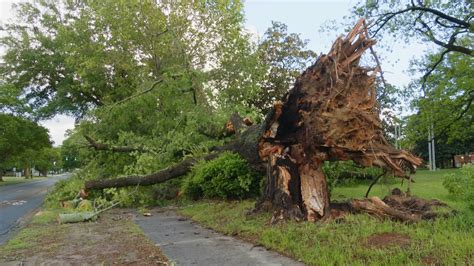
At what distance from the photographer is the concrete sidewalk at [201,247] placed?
17.9ft

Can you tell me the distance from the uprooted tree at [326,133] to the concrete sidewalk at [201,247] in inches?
47.8

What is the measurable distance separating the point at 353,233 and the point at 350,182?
8084mm

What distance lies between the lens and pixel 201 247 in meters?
6.51

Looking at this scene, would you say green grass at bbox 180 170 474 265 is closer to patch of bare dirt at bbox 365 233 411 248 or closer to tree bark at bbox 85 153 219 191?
patch of bare dirt at bbox 365 233 411 248

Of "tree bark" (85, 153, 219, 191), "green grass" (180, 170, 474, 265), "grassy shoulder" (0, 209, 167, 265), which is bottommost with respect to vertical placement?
"grassy shoulder" (0, 209, 167, 265)

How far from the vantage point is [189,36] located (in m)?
17.7

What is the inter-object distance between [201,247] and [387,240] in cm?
268

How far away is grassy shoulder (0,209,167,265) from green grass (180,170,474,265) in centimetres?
162

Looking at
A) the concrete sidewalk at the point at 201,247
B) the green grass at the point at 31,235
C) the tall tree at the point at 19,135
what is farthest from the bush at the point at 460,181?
the tall tree at the point at 19,135

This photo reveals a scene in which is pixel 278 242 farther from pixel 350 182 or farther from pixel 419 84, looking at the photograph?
pixel 419 84

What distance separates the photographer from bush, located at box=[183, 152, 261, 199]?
11.0m

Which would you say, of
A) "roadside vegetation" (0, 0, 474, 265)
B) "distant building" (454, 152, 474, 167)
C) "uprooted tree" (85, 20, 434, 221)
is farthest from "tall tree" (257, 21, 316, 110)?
"uprooted tree" (85, 20, 434, 221)

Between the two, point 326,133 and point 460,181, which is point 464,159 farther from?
point 326,133

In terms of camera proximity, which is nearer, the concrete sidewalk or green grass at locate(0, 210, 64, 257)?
the concrete sidewalk
